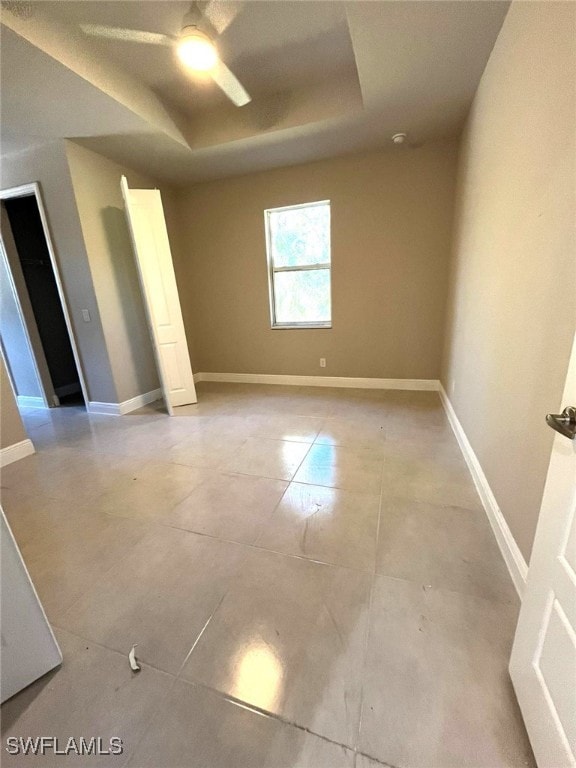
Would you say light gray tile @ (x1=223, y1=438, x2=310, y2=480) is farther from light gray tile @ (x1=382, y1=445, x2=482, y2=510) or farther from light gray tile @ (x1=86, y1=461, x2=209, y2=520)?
light gray tile @ (x1=382, y1=445, x2=482, y2=510)

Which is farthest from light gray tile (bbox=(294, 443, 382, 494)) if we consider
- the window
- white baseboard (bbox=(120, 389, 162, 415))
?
white baseboard (bbox=(120, 389, 162, 415))

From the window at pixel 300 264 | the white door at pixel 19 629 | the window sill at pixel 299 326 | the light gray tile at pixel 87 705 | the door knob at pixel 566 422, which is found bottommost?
the light gray tile at pixel 87 705

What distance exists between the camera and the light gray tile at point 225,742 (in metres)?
0.83

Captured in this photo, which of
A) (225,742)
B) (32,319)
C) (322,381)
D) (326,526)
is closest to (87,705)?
(225,742)

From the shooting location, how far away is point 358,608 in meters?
1.23

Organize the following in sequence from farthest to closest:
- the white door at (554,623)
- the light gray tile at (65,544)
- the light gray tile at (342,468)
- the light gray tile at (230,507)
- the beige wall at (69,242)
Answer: the beige wall at (69,242), the light gray tile at (342,468), the light gray tile at (230,507), the light gray tile at (65,544), the white door at (554,623)

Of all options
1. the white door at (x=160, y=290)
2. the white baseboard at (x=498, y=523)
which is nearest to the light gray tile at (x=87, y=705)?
the white baseboard at (x=498, y=523)

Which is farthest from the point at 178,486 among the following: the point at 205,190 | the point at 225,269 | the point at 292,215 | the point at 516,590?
the point at 205,190

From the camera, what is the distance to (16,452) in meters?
2.62

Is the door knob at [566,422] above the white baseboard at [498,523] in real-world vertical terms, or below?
above

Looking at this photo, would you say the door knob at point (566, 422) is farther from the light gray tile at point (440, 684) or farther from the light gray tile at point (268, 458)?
the light gray tile at point (268, 458)

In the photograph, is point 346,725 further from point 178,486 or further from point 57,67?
point 57,67

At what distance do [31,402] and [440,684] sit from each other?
5.12m

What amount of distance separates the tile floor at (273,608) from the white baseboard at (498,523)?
0.16 feet
